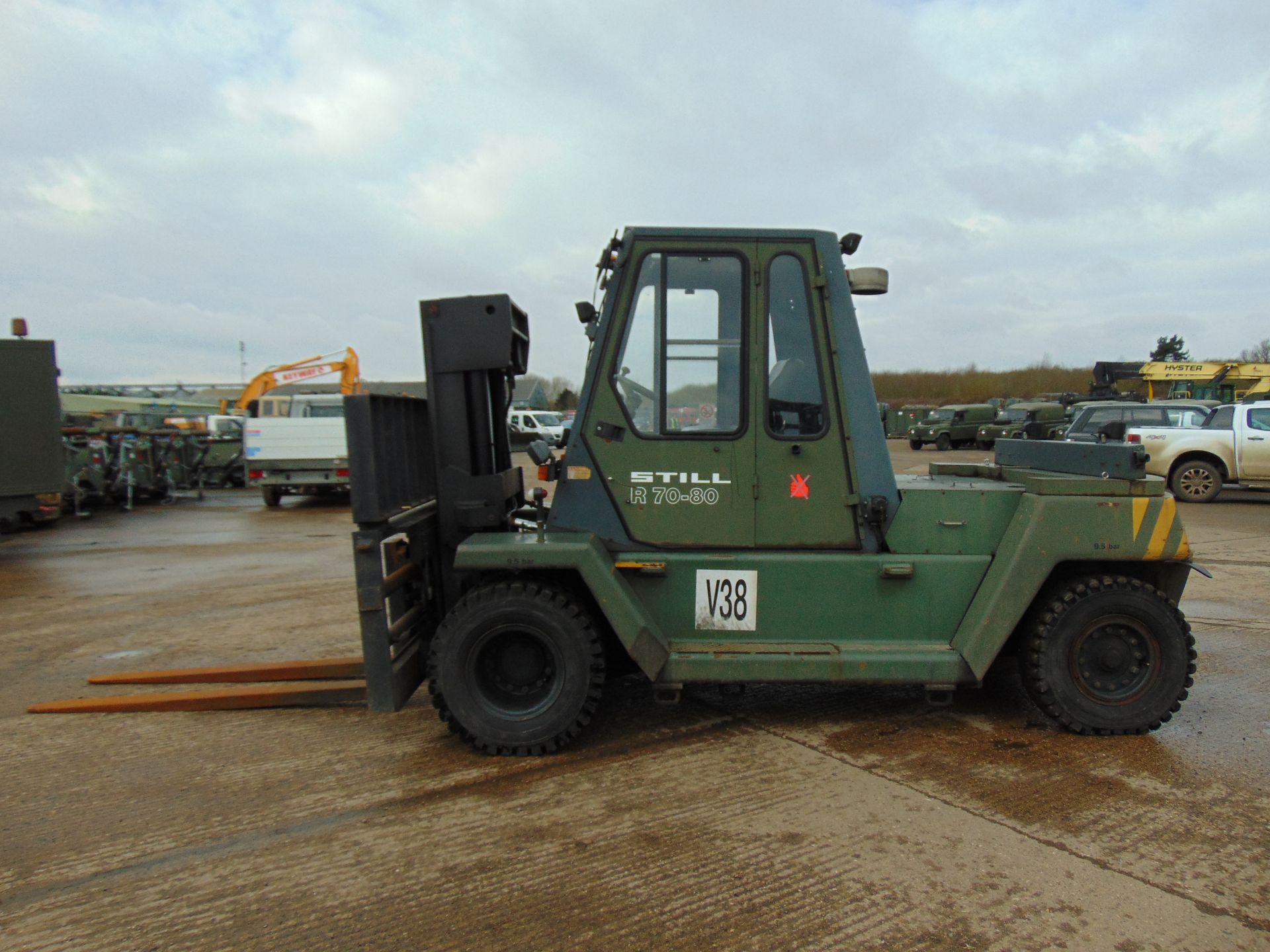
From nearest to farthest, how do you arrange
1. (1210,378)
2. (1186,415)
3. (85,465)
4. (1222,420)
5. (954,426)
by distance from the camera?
(1222,420) → (85,465) → (1186,415) → (1210,378) → (954,426)

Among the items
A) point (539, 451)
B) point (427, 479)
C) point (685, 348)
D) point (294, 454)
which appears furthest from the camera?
point (294, 454)

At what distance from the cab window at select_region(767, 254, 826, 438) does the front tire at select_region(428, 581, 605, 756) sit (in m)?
1.40

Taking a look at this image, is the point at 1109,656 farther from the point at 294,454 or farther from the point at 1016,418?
the point at 1016,418

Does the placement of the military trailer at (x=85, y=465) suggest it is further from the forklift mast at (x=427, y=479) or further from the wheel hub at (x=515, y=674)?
the wheel hub at (x=515, y=674)

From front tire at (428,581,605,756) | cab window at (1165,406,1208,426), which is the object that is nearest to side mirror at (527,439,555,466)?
front tire at (428,581,605,756)

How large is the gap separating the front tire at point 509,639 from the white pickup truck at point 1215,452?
13.1 meters

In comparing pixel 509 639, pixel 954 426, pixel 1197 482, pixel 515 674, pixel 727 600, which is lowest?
pixel 1197 482

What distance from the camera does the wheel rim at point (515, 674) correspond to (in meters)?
3.98

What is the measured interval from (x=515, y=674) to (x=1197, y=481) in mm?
14699

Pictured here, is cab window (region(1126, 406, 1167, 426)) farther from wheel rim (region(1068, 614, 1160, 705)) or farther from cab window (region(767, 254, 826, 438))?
cab window (region(767, 254, 826, 438))

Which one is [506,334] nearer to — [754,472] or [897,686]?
[754,472]

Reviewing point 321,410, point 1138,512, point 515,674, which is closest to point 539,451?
point 515,674

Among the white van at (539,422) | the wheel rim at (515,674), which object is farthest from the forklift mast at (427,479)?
the white van at (539,422)

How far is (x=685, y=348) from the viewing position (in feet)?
13.1
